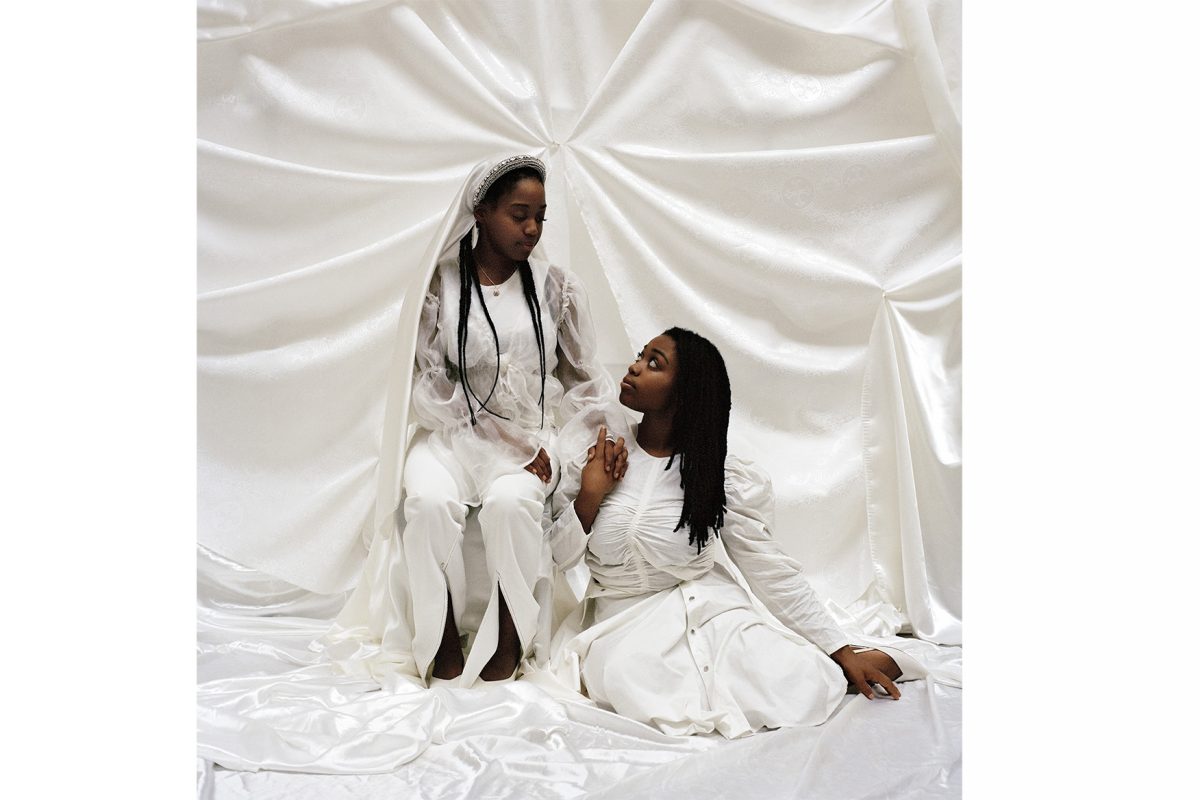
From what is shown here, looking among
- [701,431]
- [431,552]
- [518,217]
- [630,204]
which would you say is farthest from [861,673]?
[630,204]

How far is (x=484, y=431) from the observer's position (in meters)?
2.66

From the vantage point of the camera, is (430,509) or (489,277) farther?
(489,277)

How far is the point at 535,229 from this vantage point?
265 centimetres

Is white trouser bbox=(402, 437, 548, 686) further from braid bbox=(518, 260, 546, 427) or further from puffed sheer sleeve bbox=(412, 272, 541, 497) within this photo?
braid bbox=(518, 260, 546, 427)

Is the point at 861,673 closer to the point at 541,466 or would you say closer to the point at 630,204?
the point at 541,466

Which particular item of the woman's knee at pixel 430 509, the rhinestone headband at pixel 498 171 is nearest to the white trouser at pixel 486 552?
the woman's knee at pixel 430 509

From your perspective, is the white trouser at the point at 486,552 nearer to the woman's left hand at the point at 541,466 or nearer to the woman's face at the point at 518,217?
the woman's left hand at the point at 541,466

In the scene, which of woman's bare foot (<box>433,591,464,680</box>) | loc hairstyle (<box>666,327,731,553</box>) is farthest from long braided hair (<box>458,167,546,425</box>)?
woman's bare foot (<box>433,591,464,680</box>)

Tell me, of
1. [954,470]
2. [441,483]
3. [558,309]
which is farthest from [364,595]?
[954,470]

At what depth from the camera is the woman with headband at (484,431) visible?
98.5 inches

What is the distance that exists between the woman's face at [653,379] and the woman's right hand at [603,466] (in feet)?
0.37

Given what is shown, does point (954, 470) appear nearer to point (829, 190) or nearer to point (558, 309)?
point (829, 190)

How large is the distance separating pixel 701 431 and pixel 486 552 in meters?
0.58

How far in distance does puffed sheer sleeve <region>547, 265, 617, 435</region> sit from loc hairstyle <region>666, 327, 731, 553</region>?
294mm
